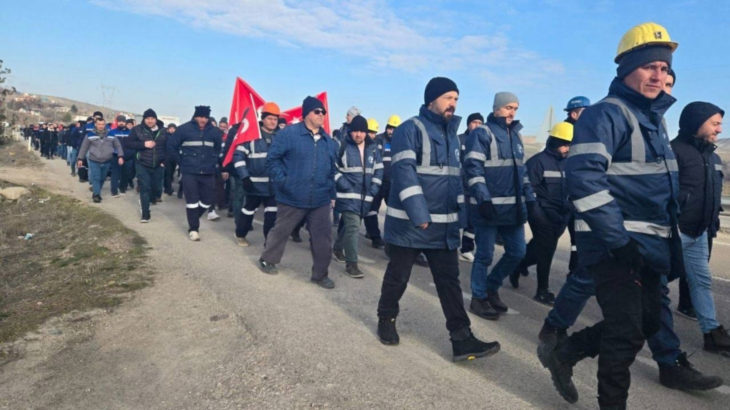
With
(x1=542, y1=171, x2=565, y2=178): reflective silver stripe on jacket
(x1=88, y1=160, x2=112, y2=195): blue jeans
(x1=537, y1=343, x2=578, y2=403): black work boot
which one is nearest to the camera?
(x1=537, y1=343, x2=578, y2=403): black work boot

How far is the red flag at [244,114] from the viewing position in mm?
7473

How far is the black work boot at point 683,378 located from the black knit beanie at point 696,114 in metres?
1.86

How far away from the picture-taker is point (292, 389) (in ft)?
10.4

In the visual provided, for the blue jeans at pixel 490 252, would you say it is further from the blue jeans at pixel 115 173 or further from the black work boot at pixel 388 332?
the blue jeans at pixel 115 173

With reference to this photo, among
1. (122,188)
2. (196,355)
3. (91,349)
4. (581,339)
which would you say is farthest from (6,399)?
(122,188)

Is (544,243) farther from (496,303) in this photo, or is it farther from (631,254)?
(631,254)

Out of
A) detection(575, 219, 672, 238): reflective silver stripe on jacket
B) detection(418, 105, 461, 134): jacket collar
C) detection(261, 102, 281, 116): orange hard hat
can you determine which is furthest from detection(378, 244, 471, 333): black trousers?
detection(261, 102, 281, 116): orange hard hat

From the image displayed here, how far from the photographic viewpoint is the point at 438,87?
12.5 feet

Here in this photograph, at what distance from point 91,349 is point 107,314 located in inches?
28.6

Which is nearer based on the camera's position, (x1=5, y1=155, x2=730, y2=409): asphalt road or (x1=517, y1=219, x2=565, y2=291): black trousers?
(x1=5, y1=155, x2=730, y2=409): asphalt road

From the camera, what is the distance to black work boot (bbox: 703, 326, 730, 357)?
4.12 metres

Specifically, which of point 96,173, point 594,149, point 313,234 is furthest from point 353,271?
point 96,173

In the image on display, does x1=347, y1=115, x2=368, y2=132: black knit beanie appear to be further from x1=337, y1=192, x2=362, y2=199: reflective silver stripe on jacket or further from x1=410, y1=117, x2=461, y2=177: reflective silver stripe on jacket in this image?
x1=410, y1=117, x2=461, y2=177: reflective silver stripe on jacket

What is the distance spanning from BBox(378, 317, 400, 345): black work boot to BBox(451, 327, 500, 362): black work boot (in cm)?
53
